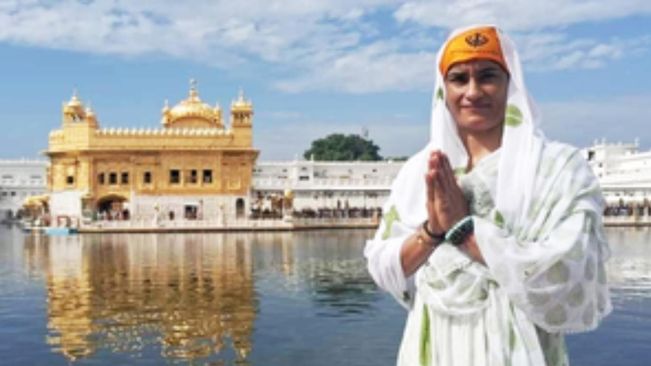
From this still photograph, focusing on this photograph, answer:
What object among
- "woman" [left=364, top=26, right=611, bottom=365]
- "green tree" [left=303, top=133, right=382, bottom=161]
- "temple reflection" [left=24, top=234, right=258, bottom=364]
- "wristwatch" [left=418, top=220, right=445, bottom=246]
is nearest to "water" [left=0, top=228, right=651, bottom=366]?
"temple reflection" [left=24, top=234, right=258, bottom=364]

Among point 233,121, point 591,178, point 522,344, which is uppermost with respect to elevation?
point 233,121

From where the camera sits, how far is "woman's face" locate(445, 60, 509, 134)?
7.14 ft

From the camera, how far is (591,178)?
201 cm

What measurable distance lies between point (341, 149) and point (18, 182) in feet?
89.8

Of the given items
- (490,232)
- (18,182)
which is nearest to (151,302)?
(490,232)

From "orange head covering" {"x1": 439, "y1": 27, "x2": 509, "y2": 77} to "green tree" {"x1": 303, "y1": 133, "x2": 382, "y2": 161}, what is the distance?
69895 mm

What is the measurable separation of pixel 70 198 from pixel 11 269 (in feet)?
82.9

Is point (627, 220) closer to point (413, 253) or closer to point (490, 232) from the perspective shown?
point (413, 253)

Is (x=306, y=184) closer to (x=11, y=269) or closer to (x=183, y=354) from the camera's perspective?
(x=11, y=269)

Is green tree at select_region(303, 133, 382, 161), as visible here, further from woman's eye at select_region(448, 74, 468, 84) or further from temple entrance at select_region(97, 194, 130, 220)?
woman's eye at select_region(448, 74, 468, 84)

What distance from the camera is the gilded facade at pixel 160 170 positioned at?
139 ft

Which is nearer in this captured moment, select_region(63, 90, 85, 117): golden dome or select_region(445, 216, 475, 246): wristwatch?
select_region(445, 216, 475, 246): wristwatch

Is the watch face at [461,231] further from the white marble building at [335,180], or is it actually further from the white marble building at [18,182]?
the white marble building at [18,182]

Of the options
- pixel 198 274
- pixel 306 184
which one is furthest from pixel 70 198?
pixel 198 274
